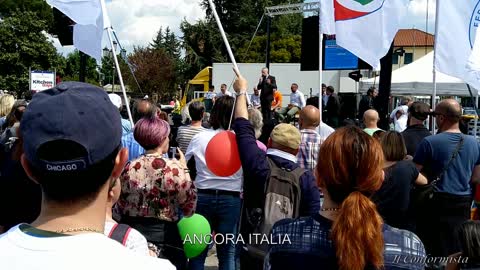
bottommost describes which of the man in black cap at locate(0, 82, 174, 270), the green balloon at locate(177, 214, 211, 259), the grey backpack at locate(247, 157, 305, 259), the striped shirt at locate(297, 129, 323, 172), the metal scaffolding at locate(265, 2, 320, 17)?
the green balloon at locate(177, 214, 211, 259)

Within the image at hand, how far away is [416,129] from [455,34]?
3.97ft

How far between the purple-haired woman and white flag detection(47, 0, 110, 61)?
3.25 metres

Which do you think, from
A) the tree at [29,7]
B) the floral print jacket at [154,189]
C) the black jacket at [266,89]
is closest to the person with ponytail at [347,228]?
the floral print jacket at [154,189]

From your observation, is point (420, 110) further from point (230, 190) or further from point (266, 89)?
point (266, 89)

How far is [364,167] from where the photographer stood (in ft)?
7.37

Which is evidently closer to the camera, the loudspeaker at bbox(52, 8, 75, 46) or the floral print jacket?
the floral print jacket

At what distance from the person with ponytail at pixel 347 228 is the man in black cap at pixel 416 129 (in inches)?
151

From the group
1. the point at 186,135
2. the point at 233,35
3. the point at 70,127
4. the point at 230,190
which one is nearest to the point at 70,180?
the point at 70,127

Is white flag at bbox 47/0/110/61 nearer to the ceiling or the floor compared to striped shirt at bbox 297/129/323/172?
nearer to the ceiling

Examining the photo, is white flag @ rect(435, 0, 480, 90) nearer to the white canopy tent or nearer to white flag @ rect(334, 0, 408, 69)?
white flag @ rect(334, 0, 408, 69)

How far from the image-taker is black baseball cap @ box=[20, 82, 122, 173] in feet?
4.29

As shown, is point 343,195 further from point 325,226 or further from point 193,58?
point 193,58

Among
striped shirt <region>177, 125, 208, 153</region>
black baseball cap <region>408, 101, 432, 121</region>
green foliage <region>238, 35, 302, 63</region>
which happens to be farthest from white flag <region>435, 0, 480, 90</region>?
green foliage <region>238, 35, 302, 63</region>

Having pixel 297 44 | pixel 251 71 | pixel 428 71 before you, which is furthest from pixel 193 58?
pixel 428 71
